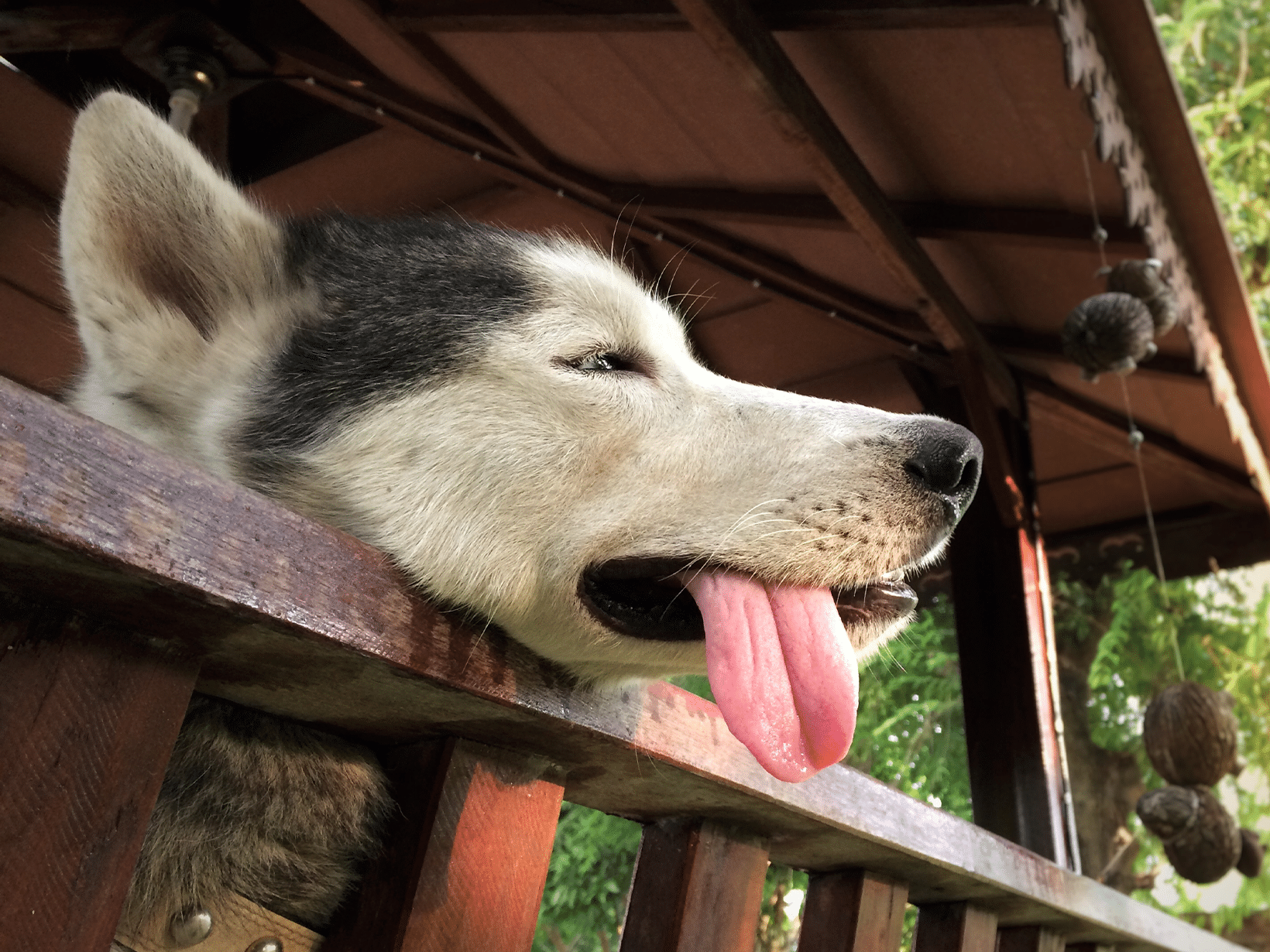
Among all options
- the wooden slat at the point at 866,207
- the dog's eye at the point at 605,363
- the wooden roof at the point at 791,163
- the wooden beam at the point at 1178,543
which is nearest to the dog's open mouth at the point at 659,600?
the dog's eye at the point at 605,363

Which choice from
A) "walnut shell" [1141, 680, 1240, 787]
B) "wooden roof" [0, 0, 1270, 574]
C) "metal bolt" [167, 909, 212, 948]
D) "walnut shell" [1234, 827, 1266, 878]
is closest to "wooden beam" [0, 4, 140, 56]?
"wooden roof" [0, 0, 1270, 574]

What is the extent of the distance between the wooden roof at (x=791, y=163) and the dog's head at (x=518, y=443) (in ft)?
1.96

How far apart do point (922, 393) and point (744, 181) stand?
1.18m

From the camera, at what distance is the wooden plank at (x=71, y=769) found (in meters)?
0.75

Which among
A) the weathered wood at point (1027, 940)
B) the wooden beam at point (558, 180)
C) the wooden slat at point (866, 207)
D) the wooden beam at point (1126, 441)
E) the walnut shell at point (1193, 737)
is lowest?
the weathered wood at point (1027, 940)

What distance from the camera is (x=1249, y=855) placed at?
357 centimetres

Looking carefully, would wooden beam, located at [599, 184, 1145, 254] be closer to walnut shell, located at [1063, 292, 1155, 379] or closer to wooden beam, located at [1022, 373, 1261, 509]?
walnut shell, located at [1063, 292, 1155, 379]

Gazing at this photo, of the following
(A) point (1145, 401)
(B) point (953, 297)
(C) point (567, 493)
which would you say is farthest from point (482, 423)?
(A) point (1145, 401)

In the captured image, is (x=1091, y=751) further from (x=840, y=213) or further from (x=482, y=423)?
(x=482, y=423)

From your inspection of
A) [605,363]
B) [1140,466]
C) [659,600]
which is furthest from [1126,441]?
[659,600]

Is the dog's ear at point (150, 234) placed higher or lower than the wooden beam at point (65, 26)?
lower

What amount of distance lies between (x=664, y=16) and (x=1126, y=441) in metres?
2.60

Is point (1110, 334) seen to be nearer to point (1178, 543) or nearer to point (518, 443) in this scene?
point (518, 443)

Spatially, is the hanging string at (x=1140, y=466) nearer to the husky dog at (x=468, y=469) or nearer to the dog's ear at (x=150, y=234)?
the husky dog at (x=468, y=469)
